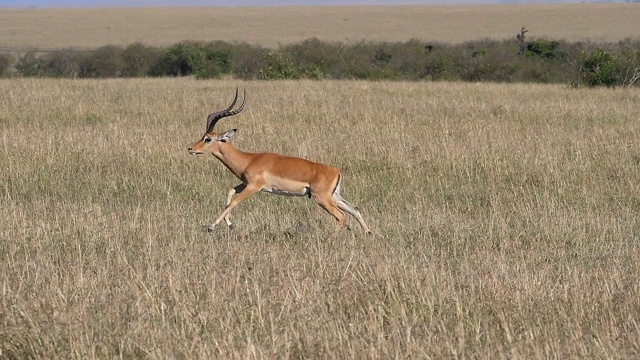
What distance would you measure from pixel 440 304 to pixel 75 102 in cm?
1476

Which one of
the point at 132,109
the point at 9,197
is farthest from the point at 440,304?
the point at 132,109

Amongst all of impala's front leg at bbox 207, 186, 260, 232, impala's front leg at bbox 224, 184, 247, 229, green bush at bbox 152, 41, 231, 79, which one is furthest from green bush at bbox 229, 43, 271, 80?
impala's front leg at bbox 207, 186, 260, 232

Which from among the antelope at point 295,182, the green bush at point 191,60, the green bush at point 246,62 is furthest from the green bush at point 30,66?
the antelope at point 295,182

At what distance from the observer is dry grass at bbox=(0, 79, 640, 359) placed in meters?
4.95

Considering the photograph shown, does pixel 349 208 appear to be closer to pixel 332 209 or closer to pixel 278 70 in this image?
pixel 332 209

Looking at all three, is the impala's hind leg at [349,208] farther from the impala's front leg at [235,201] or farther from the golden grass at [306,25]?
the golden grass at [306,25]

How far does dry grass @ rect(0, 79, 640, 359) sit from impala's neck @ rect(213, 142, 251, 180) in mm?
514

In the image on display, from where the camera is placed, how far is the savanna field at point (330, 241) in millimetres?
4941

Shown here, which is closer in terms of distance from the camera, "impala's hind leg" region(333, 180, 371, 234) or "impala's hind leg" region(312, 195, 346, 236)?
"impala's hind leg" region(333, 180, 371, 234)

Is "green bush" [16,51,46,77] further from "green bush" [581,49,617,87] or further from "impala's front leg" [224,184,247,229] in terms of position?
"impala's front leg" [224,184,247,229]

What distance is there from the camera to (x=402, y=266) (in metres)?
6.34

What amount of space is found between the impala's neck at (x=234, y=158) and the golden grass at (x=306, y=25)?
54977 mm

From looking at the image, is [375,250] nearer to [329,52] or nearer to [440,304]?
[440,304]

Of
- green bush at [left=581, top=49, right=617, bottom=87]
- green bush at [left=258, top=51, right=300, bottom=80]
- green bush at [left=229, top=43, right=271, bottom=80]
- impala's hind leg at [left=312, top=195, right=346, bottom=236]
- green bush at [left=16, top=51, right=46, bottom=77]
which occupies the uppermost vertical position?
impala's hind leg at [left=312, top=195, right=346, bottom=236]
